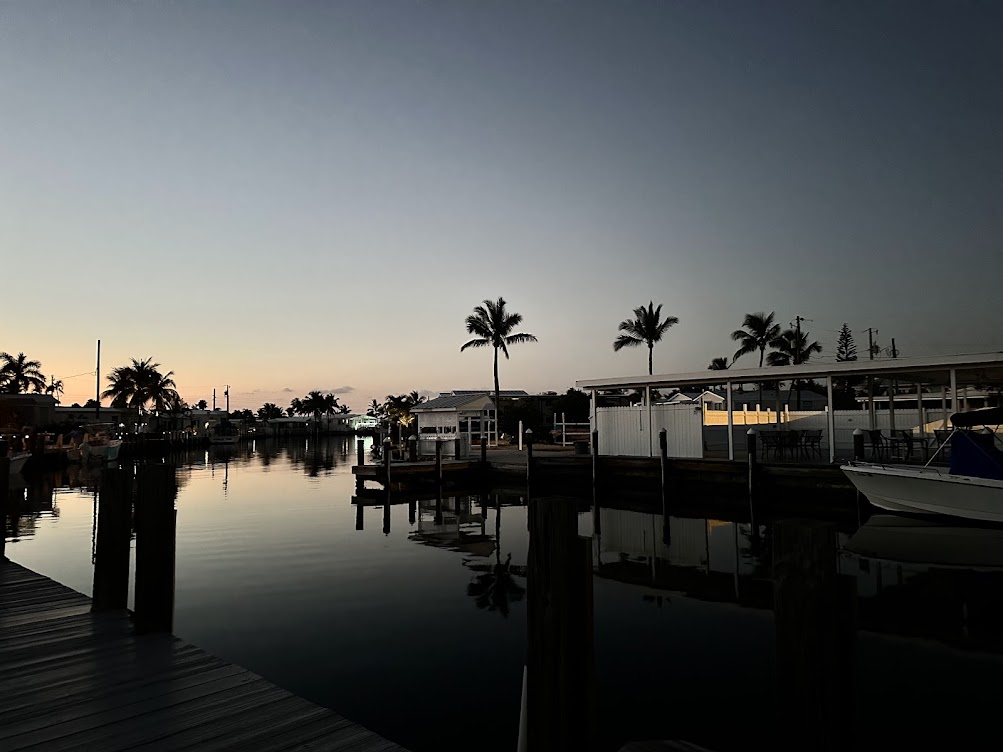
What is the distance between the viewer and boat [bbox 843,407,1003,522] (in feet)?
48.2

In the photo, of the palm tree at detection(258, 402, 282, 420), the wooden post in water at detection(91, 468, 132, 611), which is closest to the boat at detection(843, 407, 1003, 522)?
the wooden post in water at detection(91, 468, 132, 611)

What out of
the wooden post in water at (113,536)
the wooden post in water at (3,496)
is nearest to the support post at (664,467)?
the wooden post in water at (3,496)

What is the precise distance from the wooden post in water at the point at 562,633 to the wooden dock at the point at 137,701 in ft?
4.70

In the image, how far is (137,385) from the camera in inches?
2874

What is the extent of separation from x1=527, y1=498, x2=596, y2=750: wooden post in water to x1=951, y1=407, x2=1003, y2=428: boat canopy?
16.8 m

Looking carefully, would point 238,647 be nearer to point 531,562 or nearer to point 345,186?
point 531,562

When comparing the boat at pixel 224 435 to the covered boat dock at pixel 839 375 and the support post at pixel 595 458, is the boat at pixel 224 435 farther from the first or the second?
the support post at pixel 595 458

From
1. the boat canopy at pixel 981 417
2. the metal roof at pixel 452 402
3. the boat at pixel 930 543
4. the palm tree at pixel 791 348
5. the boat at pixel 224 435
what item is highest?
the palm tree at pixel 791 348

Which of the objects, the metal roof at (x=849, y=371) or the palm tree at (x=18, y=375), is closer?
the metal roof at (x=849, y=371)

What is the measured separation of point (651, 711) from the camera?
693 cm

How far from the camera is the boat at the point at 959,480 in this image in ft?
48.2

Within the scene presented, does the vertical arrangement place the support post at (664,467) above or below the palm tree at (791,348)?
below

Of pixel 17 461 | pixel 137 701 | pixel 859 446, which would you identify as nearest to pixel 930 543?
pixel 859 446

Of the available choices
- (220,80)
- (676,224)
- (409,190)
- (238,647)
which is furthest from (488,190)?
(238,647)
